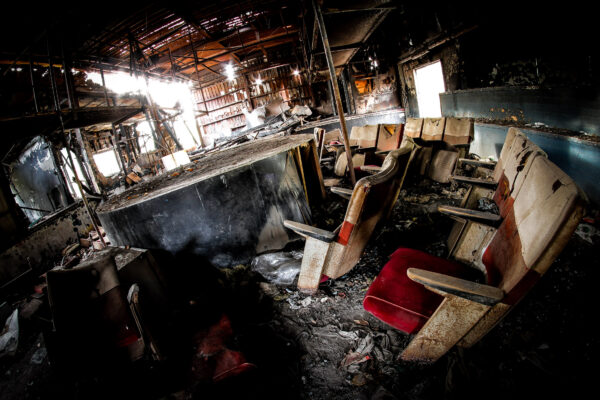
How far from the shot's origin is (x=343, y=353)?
1.72m

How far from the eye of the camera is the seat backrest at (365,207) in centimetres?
152

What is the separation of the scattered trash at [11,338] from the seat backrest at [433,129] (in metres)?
6.76

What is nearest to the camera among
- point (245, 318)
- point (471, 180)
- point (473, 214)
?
point (473, 214)

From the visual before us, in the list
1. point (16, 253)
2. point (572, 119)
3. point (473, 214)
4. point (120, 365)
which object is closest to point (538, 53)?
point (572, 119)

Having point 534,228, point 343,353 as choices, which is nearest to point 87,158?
point 343,353

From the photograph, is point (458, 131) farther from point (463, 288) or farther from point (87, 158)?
point (87, 158)

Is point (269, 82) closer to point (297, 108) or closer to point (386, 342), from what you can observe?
point (297, 108)

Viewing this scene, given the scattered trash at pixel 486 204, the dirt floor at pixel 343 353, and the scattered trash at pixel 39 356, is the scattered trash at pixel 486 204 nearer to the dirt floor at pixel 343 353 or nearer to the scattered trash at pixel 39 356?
the dirt floor at pixel 343 353

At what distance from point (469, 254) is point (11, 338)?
4.91 metres

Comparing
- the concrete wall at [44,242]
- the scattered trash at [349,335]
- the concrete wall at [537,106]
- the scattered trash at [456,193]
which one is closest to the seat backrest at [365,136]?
the concrete wall at [537,106]

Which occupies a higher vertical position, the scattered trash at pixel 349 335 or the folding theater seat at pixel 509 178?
the folding theater seat at pixel 509 178

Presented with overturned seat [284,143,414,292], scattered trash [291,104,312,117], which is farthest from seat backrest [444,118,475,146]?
scattered trash [291,104,312,117]

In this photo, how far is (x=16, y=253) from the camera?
4555 millimetres

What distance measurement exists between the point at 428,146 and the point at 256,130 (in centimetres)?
739
